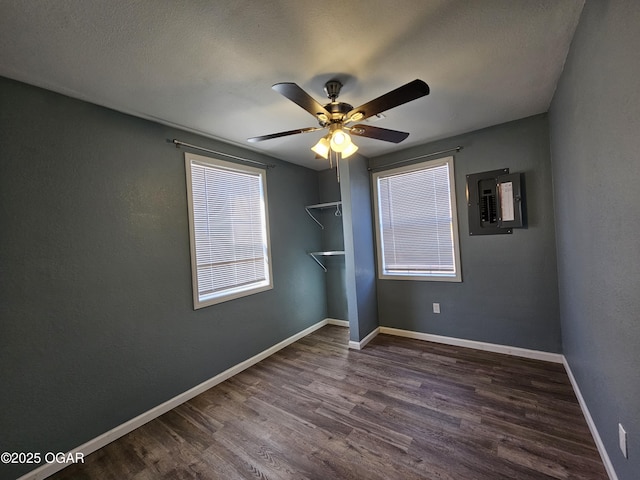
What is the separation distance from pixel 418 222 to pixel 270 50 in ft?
8.19

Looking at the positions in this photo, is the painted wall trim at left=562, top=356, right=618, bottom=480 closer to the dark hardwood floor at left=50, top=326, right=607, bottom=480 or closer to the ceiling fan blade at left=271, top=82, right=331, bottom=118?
the dark hardwood floor at left=50, top=326, right=607, bottom=480

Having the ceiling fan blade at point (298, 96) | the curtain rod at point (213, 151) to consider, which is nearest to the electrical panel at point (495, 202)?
the ceiling fan blade at point (298, 96)

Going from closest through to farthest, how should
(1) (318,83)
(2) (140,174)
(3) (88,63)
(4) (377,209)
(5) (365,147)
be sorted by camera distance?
1. (3) (88,63)
2. (1) (318,83)
3. (2) (140,174)
4. (5) (365,147)
5. (4) (377,209)

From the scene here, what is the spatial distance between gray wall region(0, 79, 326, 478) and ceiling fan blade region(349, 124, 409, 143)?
1.63 meters

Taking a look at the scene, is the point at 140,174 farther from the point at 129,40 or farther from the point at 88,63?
the point at 129,40

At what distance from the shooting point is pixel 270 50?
1490 millimetres

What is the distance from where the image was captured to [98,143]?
195cm

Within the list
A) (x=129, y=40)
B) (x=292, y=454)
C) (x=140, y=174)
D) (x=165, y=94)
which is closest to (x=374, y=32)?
(x=129, y=40)

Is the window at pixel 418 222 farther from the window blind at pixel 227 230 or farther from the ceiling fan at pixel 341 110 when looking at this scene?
the window blind at pixel 227 230

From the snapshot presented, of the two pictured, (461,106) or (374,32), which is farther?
(461,106)

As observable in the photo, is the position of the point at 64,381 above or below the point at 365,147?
below

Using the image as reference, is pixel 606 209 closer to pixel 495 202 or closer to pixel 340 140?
pixel 340 140

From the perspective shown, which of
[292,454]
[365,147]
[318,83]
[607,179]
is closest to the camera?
[607,179]

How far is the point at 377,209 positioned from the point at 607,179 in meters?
2.41
